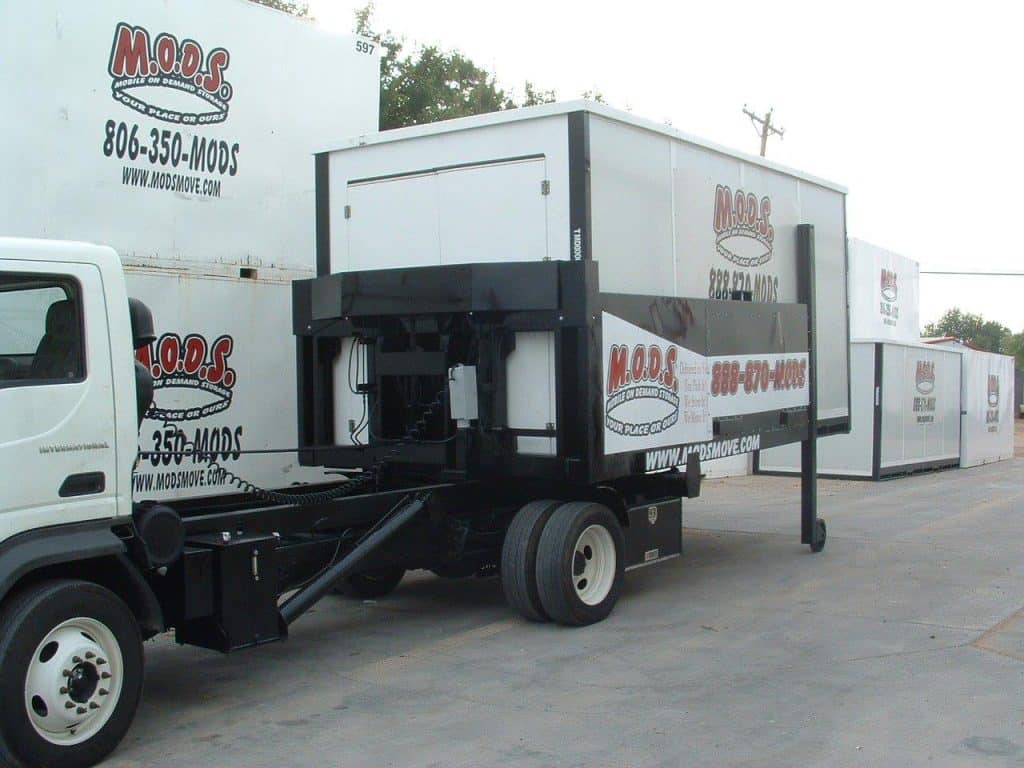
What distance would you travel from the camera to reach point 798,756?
5465mm

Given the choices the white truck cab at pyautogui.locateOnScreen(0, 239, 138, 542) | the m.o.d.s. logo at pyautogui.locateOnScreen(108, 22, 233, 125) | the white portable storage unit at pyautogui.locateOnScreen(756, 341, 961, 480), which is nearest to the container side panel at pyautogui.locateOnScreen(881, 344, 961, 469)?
the white portable storage unit at pyautogui.locateOnScreen(756, 341, 961, 480)

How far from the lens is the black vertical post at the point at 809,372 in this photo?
11445 millimetres

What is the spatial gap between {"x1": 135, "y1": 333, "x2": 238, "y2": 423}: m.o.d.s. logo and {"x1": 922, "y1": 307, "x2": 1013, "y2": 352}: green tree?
93.0 m

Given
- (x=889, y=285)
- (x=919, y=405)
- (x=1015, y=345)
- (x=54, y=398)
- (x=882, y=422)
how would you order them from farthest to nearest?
(x=1015, y=345), (x=889, y=285), (x=919, y=405), (x=882, y=422), (x=54, y=398)

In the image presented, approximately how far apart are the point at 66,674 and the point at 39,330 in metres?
1.63

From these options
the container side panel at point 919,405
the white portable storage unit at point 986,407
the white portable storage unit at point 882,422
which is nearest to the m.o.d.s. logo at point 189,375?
the white portable storage unit at point 882,422

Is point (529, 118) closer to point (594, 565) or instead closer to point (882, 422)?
point (594, 565)

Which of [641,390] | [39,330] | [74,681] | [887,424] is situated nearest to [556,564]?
[641,390]

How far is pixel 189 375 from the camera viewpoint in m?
8.56

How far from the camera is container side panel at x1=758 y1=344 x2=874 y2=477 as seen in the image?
20.0 metres

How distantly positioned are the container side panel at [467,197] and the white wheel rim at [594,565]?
6.94 ft

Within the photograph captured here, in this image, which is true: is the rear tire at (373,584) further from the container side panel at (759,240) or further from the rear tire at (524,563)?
the container side panel at (759,240)

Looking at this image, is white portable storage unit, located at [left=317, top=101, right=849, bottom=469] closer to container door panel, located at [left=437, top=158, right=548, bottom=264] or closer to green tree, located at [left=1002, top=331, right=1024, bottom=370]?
container door panel, located at [left=437, top=158, right=548, bottom=264]

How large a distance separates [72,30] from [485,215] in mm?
3126
